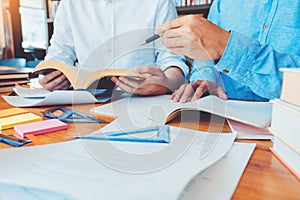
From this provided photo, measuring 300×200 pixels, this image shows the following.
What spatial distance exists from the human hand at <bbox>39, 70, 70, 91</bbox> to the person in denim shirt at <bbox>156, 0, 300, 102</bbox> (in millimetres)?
322

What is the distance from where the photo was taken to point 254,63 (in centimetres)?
55

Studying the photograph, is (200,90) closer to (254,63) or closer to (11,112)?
(254,63)

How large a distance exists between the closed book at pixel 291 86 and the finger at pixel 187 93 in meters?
0.26

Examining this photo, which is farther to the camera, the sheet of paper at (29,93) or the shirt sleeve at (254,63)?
the sheet of paper at (29,93)

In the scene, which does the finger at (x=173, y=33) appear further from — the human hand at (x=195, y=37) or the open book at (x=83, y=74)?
the open book at (x=83, y=74)

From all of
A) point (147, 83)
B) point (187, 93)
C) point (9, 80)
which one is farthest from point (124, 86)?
point (9, 80)

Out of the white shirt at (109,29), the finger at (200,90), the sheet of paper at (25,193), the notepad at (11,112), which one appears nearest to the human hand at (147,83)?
the finger at (200,90)

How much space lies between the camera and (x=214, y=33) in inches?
19.8

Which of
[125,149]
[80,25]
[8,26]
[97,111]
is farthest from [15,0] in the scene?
[125,149]

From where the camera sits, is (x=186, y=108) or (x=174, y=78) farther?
(x=174, y=78)

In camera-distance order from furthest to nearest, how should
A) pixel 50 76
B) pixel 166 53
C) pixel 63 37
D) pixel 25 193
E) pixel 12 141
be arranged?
pixel 63 37, pixel 166 53, pixel 50 76, pixel 12 141, pixel 25 193

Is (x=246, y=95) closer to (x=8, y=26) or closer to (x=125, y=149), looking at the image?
(x=125, y=149)

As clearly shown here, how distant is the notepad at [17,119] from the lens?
454 millimetres

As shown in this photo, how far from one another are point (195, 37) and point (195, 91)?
17 centimetres
